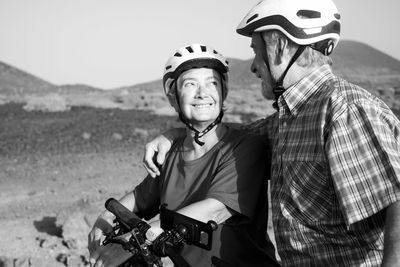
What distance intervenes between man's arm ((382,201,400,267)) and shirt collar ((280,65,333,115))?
2.43ft

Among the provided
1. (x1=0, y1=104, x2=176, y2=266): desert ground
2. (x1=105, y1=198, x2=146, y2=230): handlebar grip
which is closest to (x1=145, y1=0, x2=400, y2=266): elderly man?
(x1=105, y1=198, x2=146, y2=230): handlebar grip

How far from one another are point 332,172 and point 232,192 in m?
0.81

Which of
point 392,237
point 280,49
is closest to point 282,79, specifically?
point 280,49

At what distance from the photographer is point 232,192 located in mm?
3004

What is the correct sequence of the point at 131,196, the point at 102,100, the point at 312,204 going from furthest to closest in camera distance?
the point at 102,100 < the point at 131,196 < the point at 312,204

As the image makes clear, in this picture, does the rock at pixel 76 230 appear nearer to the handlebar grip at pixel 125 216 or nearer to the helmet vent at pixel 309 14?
the handlebar grip at pixel 125 216

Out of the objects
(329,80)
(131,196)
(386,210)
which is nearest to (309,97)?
(329,80)

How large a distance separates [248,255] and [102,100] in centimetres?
2030

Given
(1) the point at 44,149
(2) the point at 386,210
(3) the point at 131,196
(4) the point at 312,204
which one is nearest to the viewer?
(2) the point at 386,210

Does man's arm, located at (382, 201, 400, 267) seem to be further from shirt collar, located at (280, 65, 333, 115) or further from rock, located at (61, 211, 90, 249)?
rock, located at (61, 211, 90, 249)

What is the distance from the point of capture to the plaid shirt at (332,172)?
2.23 metres

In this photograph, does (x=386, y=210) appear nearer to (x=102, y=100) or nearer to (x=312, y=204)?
(x=312, y=204)

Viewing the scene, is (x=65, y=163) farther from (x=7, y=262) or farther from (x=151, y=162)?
(x=151, y=162)

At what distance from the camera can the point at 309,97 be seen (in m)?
2.67
